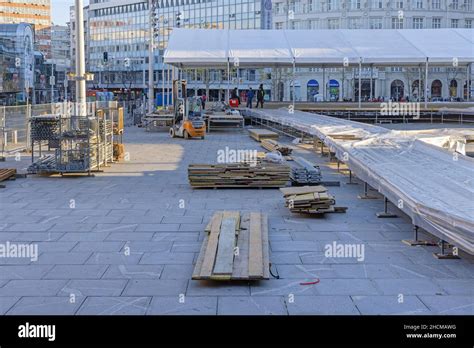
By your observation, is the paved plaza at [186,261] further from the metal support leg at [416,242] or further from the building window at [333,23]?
the building window at [333,23]

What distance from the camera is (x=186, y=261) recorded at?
9133mm

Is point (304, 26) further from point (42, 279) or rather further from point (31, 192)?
point (42, 279)

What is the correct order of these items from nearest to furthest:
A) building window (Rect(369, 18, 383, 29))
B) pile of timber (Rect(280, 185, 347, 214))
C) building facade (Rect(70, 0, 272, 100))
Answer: pile of timber (Rect(280, 185, 347, 214)), building window (Rect(369, 18, 383, 29)), building facade (Rect(70, 0, 272, 100))

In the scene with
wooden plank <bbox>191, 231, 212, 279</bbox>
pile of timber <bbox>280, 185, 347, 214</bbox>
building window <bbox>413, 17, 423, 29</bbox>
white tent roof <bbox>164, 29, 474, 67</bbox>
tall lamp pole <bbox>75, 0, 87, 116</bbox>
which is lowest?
wooden plank <bbox>191, 231, 212, 279</bbox>

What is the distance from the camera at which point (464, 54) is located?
39562mm

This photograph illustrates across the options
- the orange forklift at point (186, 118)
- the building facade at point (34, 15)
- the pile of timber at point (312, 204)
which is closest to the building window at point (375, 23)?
the orange forklift at point (186, 118)

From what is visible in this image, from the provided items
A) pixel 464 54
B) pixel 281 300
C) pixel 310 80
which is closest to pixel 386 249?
pixel 281 300

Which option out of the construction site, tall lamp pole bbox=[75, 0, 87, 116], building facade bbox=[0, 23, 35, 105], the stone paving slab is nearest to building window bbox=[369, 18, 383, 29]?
building facade bbox=[0, 23, 35, 105]

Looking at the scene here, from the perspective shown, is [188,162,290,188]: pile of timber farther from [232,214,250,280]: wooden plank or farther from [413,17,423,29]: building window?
[413,17,423,29]: building window

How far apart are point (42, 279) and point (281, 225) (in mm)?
4581

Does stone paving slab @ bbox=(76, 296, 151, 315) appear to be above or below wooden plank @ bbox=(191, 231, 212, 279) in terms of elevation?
below

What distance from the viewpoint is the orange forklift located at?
103ft

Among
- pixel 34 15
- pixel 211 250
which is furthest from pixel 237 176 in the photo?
pixel 34 15

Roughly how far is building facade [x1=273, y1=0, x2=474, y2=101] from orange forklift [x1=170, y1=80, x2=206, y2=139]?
50.0 metres
